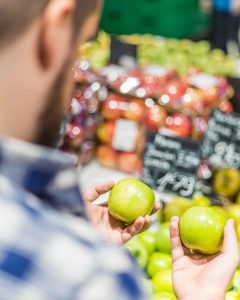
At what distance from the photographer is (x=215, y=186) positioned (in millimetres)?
2379

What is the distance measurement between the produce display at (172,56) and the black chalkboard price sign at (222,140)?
117 cm

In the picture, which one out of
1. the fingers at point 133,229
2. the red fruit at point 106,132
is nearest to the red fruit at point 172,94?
the red fruit at point 106,132

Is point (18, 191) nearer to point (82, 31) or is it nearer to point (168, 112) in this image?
point (82, 31)

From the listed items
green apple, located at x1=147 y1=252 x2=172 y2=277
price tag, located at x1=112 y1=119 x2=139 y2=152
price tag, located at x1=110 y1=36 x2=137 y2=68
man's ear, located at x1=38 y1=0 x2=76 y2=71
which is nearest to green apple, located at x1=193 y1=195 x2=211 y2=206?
green apple, located at x1=147 y1=252 x2=172 y2=277

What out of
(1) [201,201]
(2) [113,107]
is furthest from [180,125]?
(1) [201,201]

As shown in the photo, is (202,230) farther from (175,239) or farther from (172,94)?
(172,94)

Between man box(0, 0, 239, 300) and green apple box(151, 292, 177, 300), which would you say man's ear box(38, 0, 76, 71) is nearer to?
man box(0, 0, 239, 300)

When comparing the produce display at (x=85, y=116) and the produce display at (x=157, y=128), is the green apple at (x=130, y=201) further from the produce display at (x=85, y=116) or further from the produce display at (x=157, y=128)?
the produce display at (x=85, y=116)

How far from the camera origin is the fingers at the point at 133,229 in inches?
57.8

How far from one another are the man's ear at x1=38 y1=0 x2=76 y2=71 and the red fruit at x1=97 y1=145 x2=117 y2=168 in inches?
77.3

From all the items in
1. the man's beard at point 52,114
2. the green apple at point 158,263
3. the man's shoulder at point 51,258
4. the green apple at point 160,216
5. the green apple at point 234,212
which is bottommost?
the green apple at point 158,263

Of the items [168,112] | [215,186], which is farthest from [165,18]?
[215,186]

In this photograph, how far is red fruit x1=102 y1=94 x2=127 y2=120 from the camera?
275 cm

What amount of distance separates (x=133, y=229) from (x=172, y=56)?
2.30m
